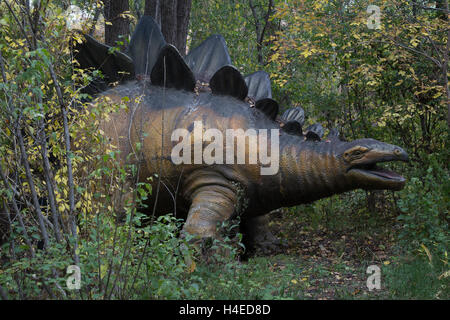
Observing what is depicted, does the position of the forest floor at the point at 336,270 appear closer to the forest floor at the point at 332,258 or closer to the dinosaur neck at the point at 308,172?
the forest floor at the point at 332,258

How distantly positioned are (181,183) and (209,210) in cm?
52

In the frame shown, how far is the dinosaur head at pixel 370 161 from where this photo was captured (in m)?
4.78

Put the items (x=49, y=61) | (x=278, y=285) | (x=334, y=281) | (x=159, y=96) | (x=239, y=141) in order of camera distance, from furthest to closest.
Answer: (x=159, y=96) → (x=239, y=141) → (x=334, y=281) → (x=278, y=285) → (x=49, y=61)

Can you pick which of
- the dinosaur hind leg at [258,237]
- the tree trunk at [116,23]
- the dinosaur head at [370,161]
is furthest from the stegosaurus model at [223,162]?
the tree trunk at [116,23]

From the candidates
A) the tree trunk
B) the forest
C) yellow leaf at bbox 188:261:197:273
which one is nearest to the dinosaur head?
the forest

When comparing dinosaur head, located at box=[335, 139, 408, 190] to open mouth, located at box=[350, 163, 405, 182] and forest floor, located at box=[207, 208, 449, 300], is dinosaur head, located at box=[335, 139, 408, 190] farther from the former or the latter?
forest floor, located at box=[207, 208, 449, 300]

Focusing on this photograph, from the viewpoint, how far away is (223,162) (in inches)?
203

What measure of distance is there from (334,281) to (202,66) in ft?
9.12

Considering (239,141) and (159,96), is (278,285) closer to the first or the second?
(239,141)

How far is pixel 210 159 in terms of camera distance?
5184mm

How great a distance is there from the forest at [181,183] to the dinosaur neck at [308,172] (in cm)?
24

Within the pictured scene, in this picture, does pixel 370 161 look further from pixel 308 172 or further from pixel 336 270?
pixel 336 270

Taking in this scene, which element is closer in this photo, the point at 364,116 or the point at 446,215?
the point at 446,215
